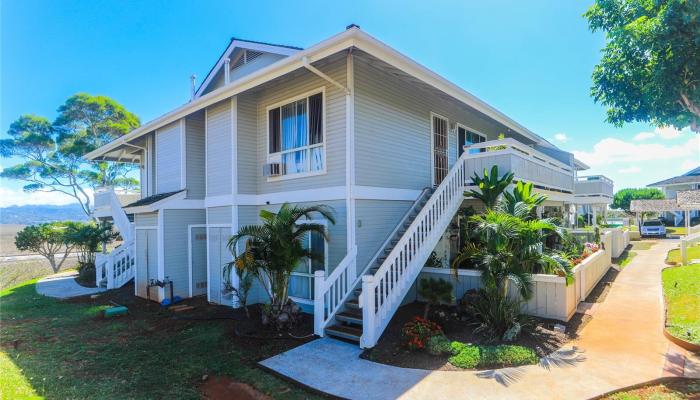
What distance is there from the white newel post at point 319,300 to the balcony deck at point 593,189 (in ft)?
63.6

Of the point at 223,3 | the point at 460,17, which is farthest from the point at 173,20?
the point at 460,17

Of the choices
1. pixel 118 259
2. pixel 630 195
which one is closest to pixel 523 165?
pixel 118 259

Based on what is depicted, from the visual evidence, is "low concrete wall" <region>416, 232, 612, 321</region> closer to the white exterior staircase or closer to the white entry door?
the white entry door

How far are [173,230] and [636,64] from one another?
531 inches

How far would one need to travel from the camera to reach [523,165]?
973 cm

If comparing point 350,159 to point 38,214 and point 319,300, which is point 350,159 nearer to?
point 319,300

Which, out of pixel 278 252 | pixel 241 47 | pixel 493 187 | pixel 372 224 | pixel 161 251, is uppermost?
pixel 241 47

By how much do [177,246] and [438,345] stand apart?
8839 mm

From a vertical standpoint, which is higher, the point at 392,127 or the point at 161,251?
the point at 392,127

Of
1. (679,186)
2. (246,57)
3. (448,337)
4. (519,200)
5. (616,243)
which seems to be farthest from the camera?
(679,186)

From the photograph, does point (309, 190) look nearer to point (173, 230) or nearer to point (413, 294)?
point (413, 294)

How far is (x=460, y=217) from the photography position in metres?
10.4

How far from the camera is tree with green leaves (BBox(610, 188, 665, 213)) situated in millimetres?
46625

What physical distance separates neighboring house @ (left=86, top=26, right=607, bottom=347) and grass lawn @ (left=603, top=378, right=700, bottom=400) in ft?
12.3
